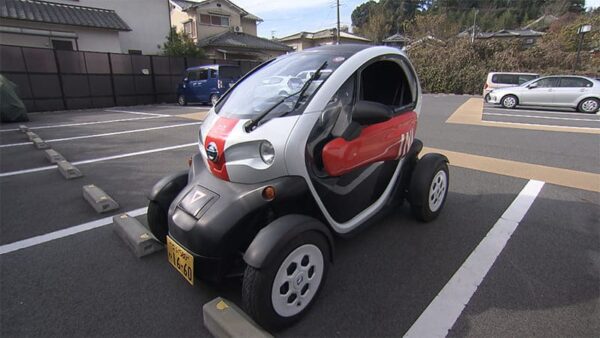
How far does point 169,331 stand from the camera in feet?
5.73

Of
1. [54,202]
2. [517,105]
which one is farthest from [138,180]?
[517,105]

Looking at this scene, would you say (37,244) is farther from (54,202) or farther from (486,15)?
(486,15)

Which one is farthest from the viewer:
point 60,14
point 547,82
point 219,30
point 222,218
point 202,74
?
point 219,30

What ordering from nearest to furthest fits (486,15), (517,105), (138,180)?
1. (138,180)
2. (517,105)
3. (486,15)

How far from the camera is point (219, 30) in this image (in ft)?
84.5

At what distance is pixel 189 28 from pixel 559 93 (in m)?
24.1

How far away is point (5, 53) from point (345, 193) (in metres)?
13.8

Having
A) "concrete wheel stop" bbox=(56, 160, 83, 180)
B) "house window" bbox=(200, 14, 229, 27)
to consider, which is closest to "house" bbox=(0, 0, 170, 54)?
"house window" bbox=(200, 14, 229, 27)

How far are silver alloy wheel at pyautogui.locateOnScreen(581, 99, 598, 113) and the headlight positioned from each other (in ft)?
43.9

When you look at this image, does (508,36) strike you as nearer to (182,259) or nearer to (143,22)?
(143,22)

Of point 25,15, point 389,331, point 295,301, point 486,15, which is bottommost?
point 389,331

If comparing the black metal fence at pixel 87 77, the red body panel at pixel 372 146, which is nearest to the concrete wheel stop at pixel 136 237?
the red body panel at pixel 372 146

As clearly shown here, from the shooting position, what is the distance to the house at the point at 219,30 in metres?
23.7

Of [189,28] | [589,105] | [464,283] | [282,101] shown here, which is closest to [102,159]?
[282,101]
